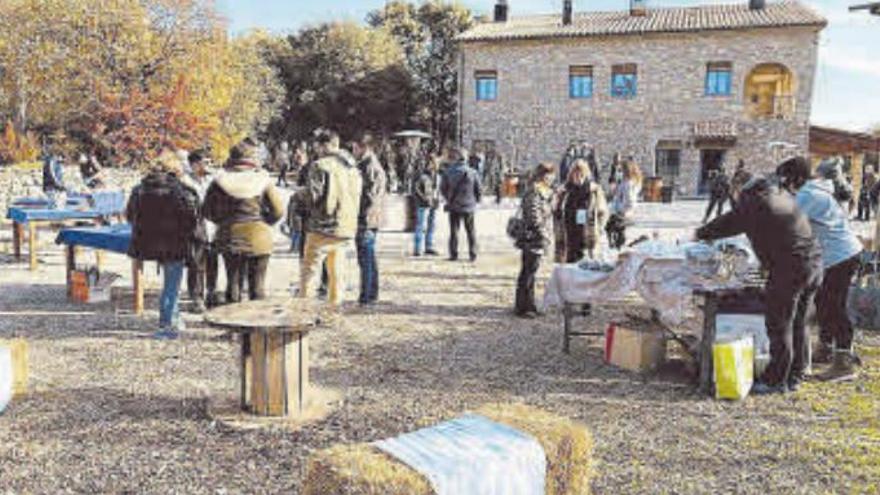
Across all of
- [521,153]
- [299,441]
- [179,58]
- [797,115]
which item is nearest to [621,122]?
[521,153]

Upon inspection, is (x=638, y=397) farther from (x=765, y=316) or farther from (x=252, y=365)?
(x=252, y=365)

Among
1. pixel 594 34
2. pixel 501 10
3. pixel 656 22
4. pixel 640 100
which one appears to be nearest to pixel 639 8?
pixel 656 22

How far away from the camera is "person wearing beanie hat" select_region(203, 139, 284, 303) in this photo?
19.9 feet

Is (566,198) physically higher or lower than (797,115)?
lower

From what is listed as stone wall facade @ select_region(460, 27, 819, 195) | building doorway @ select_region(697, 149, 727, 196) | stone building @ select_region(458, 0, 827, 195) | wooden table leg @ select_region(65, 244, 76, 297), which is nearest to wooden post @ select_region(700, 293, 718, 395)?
wooden table leg @ select_region(65, 244, 76, 297)

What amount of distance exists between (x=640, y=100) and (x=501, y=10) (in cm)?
726

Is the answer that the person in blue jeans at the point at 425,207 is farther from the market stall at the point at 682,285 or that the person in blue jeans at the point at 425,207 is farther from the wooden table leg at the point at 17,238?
the wooden table leg at the point at 17,238

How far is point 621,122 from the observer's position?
1112 inches

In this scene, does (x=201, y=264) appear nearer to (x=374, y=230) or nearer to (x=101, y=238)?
(x=101, y=238)

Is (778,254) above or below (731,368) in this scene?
above

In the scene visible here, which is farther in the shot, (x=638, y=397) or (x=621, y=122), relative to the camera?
A: (x=621, y=122)

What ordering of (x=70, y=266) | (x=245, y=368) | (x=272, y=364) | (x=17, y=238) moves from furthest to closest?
1. (x=17, y=238)
2. (x=70, y=266)
3. (x=245, y=368)
4. (x=272, y=364)

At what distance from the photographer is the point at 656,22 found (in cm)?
2823

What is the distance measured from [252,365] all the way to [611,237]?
691 centimetres
